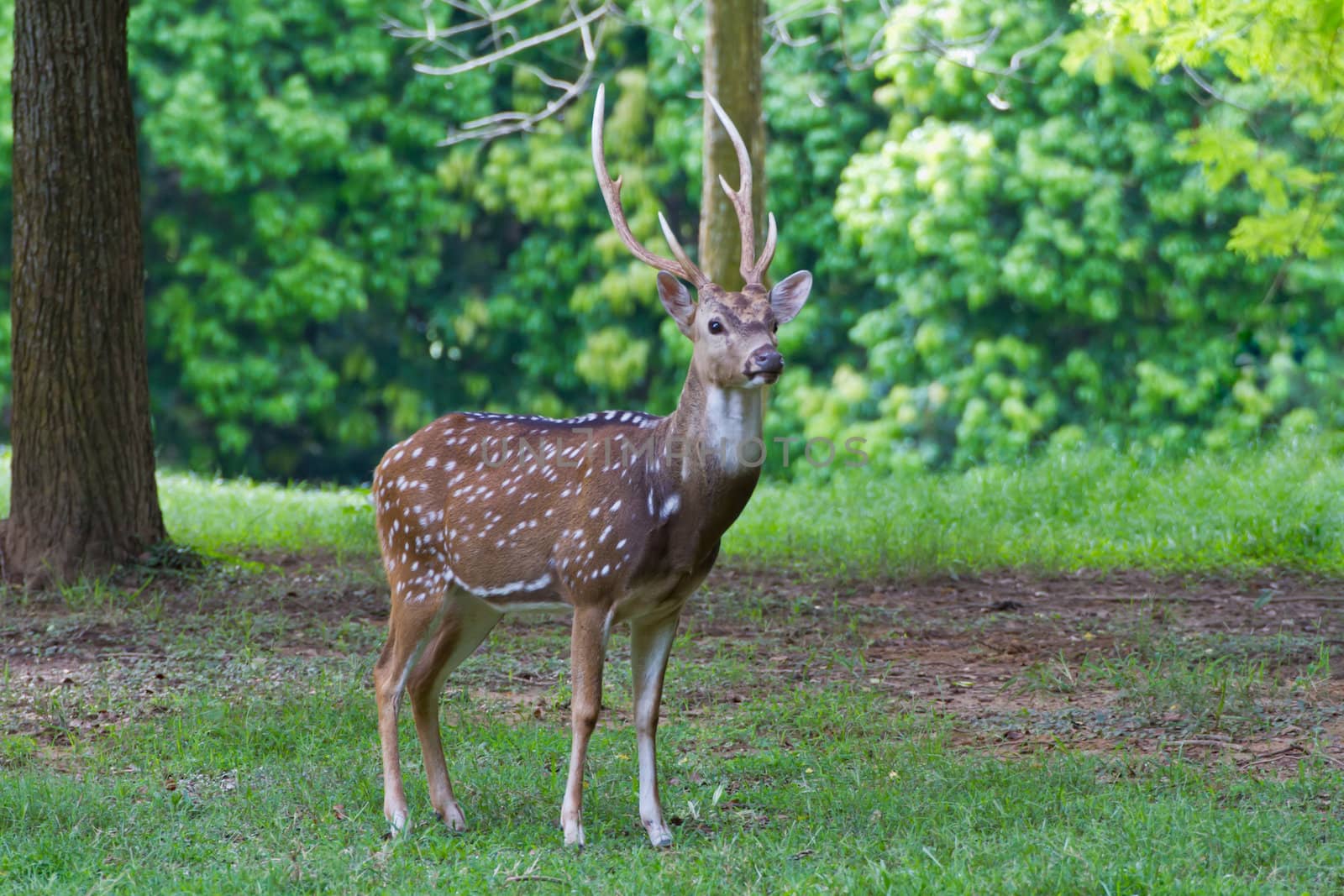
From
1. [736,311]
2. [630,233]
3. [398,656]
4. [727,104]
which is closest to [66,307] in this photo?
[398,656]

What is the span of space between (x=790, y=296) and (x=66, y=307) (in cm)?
444

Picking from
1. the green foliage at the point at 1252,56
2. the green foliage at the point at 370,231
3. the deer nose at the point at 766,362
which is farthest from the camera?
the green foliage at the point at 370,231

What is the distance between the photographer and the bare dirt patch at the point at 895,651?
5648 millimetres

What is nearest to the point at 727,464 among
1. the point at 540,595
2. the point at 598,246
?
the point at 540,595

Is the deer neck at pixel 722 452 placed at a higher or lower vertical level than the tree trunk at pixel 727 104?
lower

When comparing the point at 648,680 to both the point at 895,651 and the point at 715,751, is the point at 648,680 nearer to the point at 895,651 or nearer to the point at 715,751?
the point at 715,751

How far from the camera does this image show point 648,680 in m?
4.86

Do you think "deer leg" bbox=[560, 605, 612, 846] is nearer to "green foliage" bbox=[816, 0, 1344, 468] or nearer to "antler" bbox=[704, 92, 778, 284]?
"antler" bbox=[704, 92, 778, 284]

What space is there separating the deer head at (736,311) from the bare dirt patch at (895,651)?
5.90 feet

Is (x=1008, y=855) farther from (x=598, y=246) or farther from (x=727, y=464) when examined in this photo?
(x=598, y=246)

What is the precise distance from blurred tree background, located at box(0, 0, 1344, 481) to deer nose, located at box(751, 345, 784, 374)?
5.67 m

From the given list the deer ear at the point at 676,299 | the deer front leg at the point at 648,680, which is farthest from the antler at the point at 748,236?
the deer front leg at the point at 648,680

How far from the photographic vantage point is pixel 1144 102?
44.2 ft

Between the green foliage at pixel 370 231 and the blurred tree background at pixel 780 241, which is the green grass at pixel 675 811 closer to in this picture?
the blurred tree background at pixel 780 241
